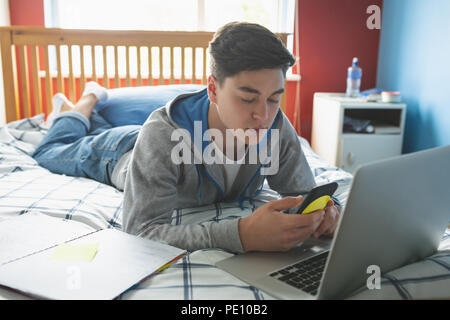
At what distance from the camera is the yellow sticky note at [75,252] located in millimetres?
713

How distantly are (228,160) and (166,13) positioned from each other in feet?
7.67

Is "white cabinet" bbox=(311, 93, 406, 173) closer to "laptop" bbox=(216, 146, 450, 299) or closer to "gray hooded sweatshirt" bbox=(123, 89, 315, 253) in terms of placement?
"gray hooded sweatshirt" bbox=(123, 89, 315, 253)

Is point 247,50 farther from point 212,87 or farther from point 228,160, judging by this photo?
point 228,160

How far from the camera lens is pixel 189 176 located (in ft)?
3.42

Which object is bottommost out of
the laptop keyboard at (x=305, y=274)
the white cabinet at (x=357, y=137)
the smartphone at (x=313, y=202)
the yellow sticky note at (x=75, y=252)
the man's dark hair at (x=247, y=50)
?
the white cabinet at (x=357, y=137)

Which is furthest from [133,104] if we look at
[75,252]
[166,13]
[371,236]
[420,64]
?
[420,64]

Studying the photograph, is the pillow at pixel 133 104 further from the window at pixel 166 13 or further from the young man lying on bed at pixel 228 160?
the window at pixel 166 13

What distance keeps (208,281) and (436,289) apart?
0.35 meters

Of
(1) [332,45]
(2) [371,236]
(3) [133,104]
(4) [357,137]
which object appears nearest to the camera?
(2) [371,236]

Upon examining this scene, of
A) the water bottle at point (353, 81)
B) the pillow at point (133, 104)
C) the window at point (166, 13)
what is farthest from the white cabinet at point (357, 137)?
the pillow at point (133, 104)

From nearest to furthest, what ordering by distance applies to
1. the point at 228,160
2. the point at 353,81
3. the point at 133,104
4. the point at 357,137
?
the point at 228,160
the point at 133,104
the point at 357,137
the point at 353,81

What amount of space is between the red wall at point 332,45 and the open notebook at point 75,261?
2.54 m

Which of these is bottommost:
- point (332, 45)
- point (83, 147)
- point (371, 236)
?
point (83, 147)

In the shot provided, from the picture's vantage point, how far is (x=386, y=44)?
2971 millimetres
